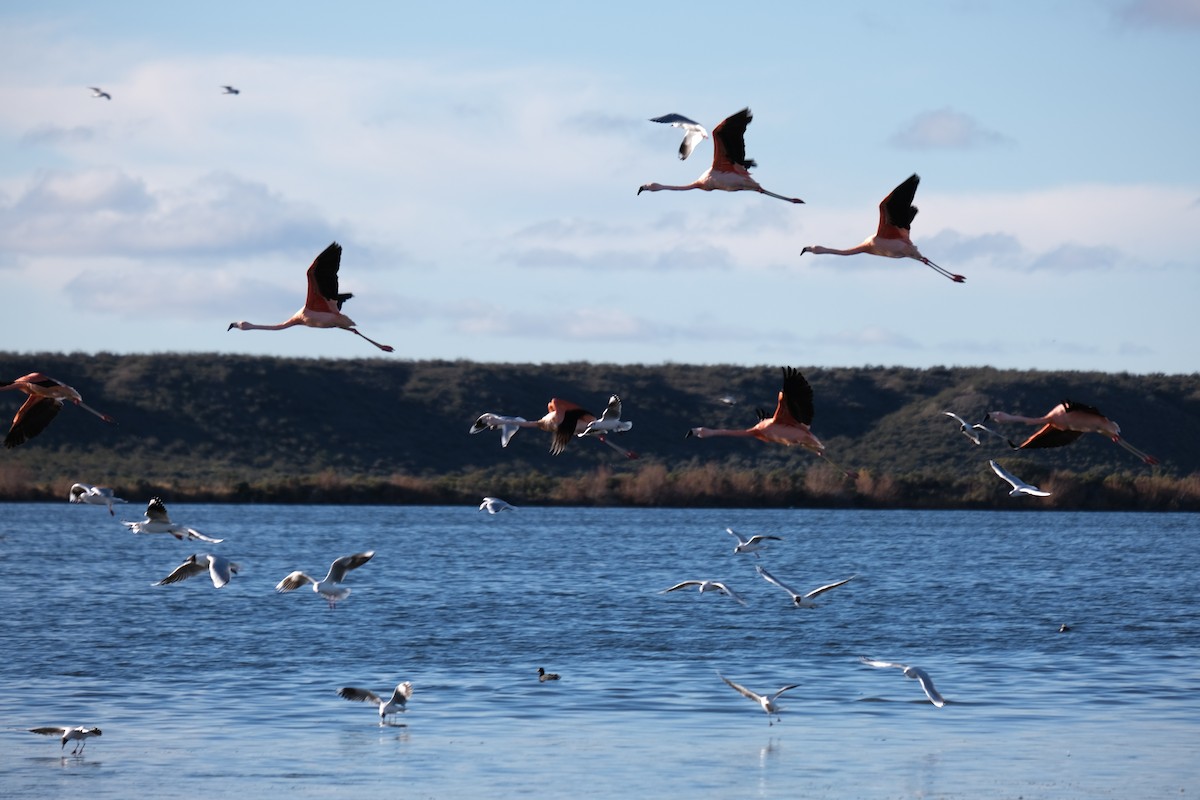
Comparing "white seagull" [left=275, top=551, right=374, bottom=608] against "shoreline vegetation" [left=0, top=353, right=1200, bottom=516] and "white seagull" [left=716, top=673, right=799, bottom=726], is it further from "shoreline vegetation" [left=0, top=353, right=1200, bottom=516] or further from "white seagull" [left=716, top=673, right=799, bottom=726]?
"shoreline vegetation" [left=0, top=353, right=1200, bottom=516]

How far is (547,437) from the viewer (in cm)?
10744

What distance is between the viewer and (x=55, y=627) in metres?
32.7

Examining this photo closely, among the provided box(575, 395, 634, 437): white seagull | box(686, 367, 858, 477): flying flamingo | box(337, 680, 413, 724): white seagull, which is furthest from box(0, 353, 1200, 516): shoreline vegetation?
box(686, 367, 858, 477): flying flamingo

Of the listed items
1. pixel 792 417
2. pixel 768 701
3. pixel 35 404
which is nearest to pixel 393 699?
pixel 768 701

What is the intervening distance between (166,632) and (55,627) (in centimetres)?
196

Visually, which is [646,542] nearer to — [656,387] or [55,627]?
[55,627]

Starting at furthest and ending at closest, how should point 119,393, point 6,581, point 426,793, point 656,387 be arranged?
1. point 656,387
2. point 119,393
3. point 6,581
4. point 426,793

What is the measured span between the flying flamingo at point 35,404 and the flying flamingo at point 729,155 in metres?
7.08

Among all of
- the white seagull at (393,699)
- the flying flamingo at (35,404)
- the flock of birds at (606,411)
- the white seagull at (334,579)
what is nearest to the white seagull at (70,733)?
the flock of birds at (606,411)

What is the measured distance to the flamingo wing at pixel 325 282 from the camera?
832 inches

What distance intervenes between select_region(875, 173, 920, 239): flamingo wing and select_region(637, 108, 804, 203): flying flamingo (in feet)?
4.46

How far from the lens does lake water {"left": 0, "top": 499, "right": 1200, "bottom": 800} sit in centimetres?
2016

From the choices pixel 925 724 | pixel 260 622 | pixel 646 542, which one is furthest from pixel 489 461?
pixel 925 724

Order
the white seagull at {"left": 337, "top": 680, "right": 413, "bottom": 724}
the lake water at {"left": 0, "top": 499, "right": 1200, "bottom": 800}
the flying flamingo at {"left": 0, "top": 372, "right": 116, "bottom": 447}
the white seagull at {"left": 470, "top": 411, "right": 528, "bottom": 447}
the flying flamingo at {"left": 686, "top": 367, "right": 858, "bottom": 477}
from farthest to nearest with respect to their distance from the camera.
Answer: the white seagull at {"left": 337, "top": 680, "right": 413, "bottom": 724}, the lake water at {"left": 0, "top": 499, "right": 1200, "bottom": 800}, the white seagull at {"left": 470, "top": 411, "right": 528, "bottom": 447}, the flying flamingo at {"left": 0, "top": 372, "right": 116, "bottom": 447}, the flying flamingo at {"left": 686, "top": 367, "right": 858, "bottom": 477}
